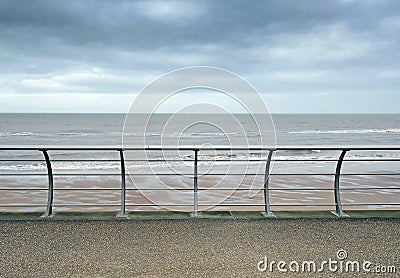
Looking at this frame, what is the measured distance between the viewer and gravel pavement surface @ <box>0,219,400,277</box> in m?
3.81

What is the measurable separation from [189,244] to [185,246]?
0.26 ft

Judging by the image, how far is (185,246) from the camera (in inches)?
176

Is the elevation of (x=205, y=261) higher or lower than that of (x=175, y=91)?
lower

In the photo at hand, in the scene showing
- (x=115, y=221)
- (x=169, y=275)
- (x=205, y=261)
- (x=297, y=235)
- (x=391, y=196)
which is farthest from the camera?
(x=391, y=196)

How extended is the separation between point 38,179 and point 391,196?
31.8 ft

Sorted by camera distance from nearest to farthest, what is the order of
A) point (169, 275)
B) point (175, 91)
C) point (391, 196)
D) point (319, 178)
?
point (169, 275) < point (175, 91) < point (391, 196) < point (319, 178)

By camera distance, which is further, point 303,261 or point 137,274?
point 303,261

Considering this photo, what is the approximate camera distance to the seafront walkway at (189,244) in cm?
382

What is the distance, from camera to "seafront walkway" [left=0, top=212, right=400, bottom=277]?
3.82 meters

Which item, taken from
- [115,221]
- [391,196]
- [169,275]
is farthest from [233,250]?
[391,196]

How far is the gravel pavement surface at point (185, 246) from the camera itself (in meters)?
3.81

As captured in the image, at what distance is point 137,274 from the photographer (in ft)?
12.1

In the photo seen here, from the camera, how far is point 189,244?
4535 mm

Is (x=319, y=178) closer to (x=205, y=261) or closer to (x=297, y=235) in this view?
(x=297, y=235)
